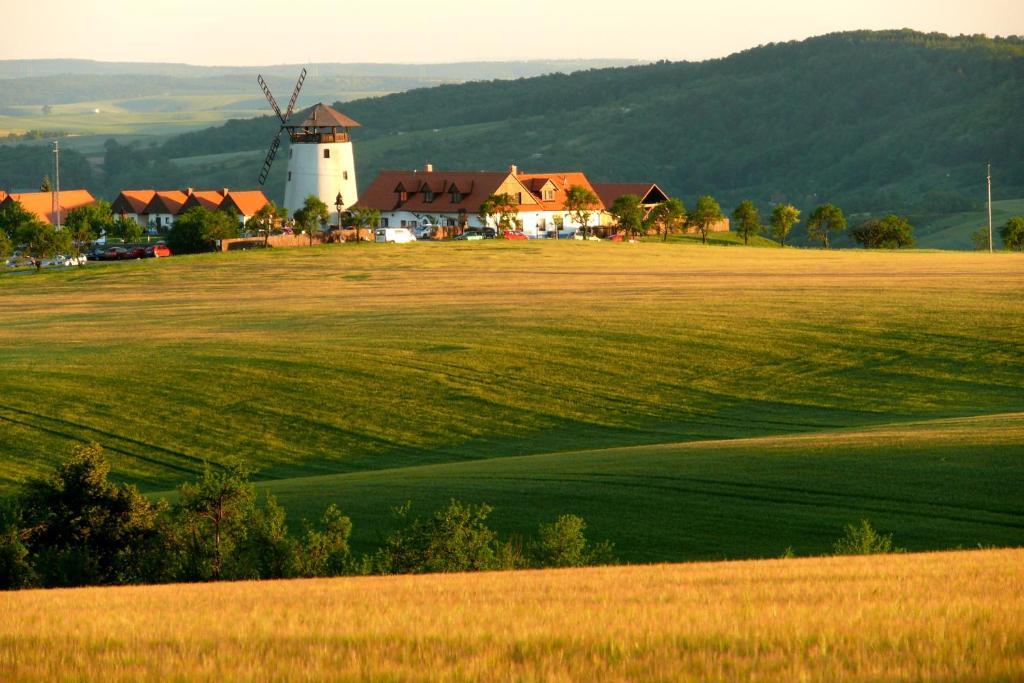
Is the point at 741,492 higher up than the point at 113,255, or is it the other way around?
the point at 113,255

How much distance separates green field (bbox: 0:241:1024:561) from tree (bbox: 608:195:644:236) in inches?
1974

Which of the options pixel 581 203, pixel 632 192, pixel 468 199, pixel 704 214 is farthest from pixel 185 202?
pixel 704 214

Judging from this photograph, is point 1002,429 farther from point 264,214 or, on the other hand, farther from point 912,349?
point 264,214

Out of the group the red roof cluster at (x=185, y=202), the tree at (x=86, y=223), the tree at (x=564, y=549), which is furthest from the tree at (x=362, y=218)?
the tree at (x=564, y=549)

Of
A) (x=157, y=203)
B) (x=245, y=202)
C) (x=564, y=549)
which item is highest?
(x=157, y=203)

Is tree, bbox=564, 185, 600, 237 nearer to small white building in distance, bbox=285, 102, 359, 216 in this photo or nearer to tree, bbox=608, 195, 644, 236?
tree, bbox=608, 195, 644, 236

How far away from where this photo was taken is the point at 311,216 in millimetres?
132500

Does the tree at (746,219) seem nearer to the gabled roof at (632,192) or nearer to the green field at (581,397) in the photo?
the gabled roof at (632,192)

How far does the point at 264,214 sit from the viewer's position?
136375mm

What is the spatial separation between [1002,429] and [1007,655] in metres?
30.6

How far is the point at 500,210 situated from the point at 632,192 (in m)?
22.8

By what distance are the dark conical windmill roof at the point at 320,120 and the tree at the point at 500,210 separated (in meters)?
18.9

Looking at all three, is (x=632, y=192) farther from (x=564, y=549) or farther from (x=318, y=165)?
(x=564, y=549)

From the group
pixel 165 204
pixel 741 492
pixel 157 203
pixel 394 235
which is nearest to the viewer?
pixel 741 492
